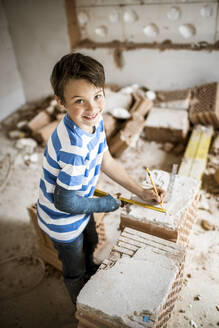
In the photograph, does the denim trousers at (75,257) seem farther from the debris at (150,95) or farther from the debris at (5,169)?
the debris at (150,95)

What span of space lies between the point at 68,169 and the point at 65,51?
13.4 feet

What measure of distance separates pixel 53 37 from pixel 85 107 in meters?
3.96

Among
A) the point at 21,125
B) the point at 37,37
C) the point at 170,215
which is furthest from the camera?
the point at 37,37

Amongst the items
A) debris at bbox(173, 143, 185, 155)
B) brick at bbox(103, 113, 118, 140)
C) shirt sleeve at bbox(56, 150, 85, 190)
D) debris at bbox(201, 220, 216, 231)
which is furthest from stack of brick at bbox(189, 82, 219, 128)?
shirt sleeve at bbox(56, 150, 85, 190)

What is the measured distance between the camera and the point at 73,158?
142 cm

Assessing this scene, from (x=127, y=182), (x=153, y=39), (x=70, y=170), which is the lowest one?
(x=127, y=182)

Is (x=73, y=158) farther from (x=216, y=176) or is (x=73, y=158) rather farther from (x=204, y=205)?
(x=216, y=176)

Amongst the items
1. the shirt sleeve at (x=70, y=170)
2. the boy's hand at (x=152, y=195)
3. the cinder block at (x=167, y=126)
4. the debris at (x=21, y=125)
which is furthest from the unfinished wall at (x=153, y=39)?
the shirt sleeve at (x=70, y=170)

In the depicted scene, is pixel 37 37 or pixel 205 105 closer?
pixel 205 105

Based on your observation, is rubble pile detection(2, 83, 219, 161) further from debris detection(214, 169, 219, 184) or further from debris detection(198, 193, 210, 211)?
debris detection(198, 193, 210, 211)

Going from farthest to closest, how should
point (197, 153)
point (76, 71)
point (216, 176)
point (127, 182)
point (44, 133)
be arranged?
point (44, 133)
point (197, 153)
point (216, 176)
point (127, 182)
point (76, 71)

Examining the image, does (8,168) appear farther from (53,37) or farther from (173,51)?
(173,51)

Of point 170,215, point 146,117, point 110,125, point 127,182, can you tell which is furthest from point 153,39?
point 170,215

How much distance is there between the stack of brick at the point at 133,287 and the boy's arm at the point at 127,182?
32 cm
